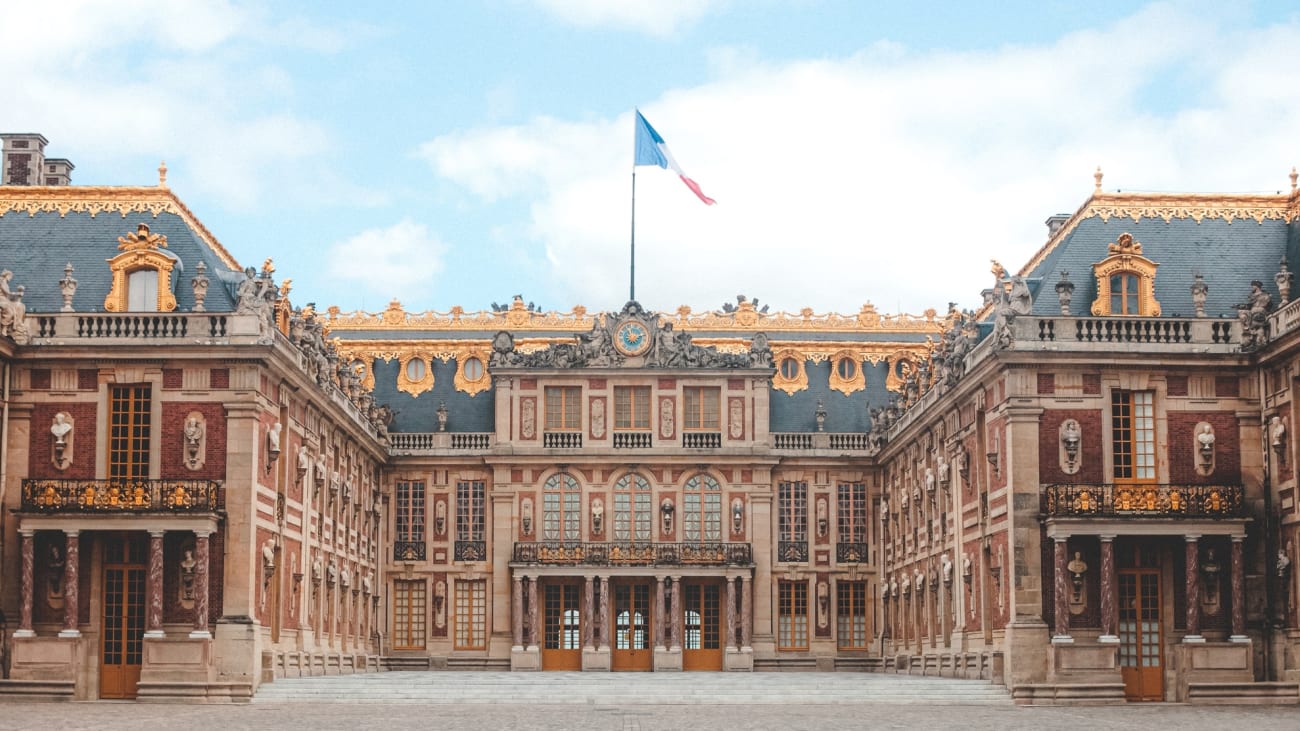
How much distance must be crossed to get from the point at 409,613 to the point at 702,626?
10231 millimetres

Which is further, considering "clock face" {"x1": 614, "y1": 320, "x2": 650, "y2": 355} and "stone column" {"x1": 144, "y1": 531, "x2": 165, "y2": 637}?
"clock face" {"x1": 614, "y1": 320, "x2": 650, "y2": 355}

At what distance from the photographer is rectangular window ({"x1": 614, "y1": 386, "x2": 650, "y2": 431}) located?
62312 mm

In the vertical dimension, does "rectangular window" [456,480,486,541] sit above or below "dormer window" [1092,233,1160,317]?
below

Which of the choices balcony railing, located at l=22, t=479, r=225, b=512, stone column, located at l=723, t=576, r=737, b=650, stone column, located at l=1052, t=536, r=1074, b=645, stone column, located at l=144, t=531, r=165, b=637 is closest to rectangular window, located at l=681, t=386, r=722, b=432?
stone column, located at l=723, t=576, r=737, b=650

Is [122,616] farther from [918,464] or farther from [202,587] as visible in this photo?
[918,464]

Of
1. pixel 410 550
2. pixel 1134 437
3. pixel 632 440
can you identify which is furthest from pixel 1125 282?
pixel 410 550

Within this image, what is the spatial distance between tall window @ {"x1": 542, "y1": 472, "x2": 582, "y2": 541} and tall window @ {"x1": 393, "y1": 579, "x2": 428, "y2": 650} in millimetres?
4831

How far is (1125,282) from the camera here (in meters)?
42.0

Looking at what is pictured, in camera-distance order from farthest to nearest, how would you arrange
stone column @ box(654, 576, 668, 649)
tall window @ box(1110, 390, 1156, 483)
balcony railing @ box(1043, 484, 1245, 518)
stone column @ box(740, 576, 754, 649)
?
stone column @ box(740, 576, 754, 649), stone column @ box(654, 576, 668, 649), tall window @ box(1110, 390, 1156, 483), balcony railing @ box(1043, 484, 1245, 518)

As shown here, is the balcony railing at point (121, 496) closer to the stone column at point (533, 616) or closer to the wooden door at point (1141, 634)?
the wooden door at point (1141, 634)

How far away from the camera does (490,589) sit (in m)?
61.6

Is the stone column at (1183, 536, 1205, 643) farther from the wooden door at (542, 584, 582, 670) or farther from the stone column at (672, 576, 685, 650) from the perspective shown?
the wooden door at (542, 584, 582, 670)

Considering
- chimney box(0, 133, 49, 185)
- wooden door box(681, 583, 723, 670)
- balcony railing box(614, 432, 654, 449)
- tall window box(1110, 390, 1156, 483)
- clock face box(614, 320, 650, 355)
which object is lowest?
wooden door box(681, 583, 723, 670)

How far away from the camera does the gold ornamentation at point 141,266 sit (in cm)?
4116
